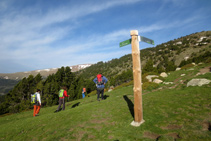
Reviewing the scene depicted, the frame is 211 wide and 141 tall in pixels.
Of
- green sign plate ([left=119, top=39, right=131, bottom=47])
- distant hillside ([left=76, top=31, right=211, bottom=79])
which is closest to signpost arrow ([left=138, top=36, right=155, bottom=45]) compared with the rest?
green sign plate ([left=119, top=39, right=131, bottom=47])

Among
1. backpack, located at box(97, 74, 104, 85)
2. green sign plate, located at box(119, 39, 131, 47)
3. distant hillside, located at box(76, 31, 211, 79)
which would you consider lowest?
backpack, located at box(97, 74, 104, 85)

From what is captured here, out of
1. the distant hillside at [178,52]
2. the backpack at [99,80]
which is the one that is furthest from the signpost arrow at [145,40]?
the distant hillside at [178,52]

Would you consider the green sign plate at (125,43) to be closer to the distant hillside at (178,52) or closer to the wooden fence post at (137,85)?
the wooden fence post at (137,85)

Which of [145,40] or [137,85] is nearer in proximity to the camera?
[137,85]

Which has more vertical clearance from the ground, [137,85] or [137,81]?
[137,81]

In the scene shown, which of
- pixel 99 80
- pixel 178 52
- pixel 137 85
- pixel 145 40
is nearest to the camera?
pixel 137 85

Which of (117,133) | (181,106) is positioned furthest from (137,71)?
(181,106)

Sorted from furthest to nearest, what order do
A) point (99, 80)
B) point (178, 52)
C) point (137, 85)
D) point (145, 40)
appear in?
point (178, 52), point (99, 80), point (145, 40), point (137, 85)

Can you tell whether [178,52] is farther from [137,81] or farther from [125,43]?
[137,81]

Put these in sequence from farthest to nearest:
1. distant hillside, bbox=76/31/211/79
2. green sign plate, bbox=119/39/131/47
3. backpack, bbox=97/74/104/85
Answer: distant hillside, bbox=76/31/211/79 < backpack, bbox=97/74/104/85 < green sign plate, bbox=119/39/131/47

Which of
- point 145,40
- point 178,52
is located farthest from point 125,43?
point 178,52

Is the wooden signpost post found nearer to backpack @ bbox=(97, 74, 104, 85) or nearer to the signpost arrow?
the signpost arrow

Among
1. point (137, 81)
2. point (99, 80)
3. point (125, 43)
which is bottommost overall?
point (99, 80)

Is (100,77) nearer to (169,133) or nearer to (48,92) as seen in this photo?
(169,133)
